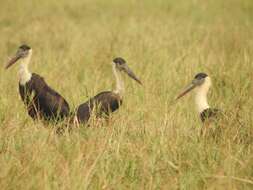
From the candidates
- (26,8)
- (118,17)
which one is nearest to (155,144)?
(118,17)

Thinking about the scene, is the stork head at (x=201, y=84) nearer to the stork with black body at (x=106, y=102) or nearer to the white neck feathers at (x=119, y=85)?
the stork with black body at (x=106, y=102)

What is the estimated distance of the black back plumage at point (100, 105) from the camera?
6.89m

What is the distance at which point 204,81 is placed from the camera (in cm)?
746

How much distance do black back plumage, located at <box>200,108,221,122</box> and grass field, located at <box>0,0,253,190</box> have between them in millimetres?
92

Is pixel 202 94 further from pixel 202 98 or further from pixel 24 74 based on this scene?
pixel 24 74

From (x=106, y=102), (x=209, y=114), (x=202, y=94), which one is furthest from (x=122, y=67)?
(x=209, y=114)

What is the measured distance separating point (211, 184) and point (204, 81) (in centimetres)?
284

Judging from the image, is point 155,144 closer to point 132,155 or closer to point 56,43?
point 132,155

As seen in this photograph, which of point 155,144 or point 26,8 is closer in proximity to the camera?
point 155,144

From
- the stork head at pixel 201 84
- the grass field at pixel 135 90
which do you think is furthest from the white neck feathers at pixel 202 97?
the grass field at pixel 135 90

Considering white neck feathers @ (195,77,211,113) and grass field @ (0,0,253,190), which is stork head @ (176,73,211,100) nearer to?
white neck feathers @ (195,77,211,113)

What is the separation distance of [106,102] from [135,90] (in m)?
1.01

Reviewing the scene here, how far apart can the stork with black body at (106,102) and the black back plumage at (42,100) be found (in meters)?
0.26

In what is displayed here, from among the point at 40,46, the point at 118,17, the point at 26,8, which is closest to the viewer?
the point at 40,46
